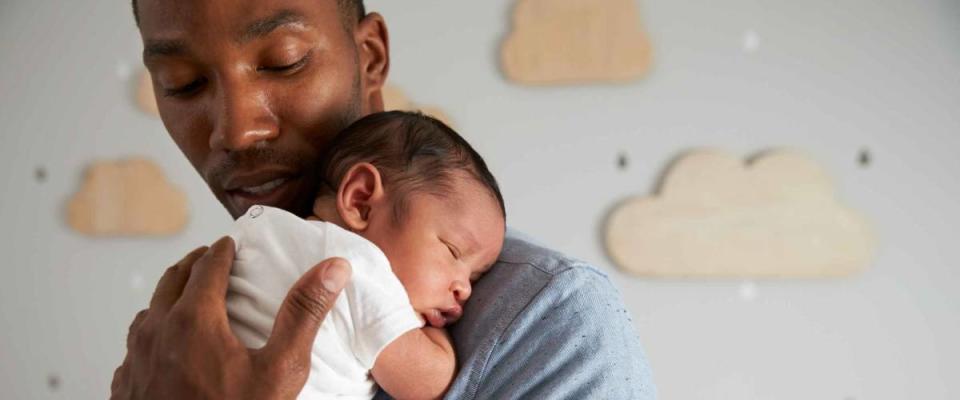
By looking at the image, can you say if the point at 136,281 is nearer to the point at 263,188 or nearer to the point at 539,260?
the point at 263,188

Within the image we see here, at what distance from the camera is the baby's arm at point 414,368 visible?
73 cm

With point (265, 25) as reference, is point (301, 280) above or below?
below

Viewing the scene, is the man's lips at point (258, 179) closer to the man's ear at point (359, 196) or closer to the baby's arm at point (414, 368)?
the man's ear at point (359, 196)

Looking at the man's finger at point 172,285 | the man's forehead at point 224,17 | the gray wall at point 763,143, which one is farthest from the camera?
the gray wall at point 763,143

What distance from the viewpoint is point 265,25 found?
→ 2.94ft

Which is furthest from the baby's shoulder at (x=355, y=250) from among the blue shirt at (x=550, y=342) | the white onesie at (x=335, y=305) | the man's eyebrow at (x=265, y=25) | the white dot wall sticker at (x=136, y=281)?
the white dot wall sticker at (x=136, y=281)

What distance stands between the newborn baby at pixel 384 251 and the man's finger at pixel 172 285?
6cm

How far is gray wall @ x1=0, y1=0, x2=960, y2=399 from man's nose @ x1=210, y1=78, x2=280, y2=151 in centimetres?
133

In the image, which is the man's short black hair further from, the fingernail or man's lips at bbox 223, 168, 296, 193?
the fingernail

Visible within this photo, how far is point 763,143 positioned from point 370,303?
5.35 ft

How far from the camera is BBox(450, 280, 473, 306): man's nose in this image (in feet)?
2.66

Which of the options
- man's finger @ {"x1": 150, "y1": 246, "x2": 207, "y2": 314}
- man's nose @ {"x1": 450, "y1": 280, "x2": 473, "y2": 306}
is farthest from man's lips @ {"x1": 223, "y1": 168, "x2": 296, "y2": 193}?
man's nose @ {"x1": 450, "y1": 280, "x2": 473, "y2": 306}

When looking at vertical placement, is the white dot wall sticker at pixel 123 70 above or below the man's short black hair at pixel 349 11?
below

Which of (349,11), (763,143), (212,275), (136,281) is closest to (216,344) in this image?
(212,275)
